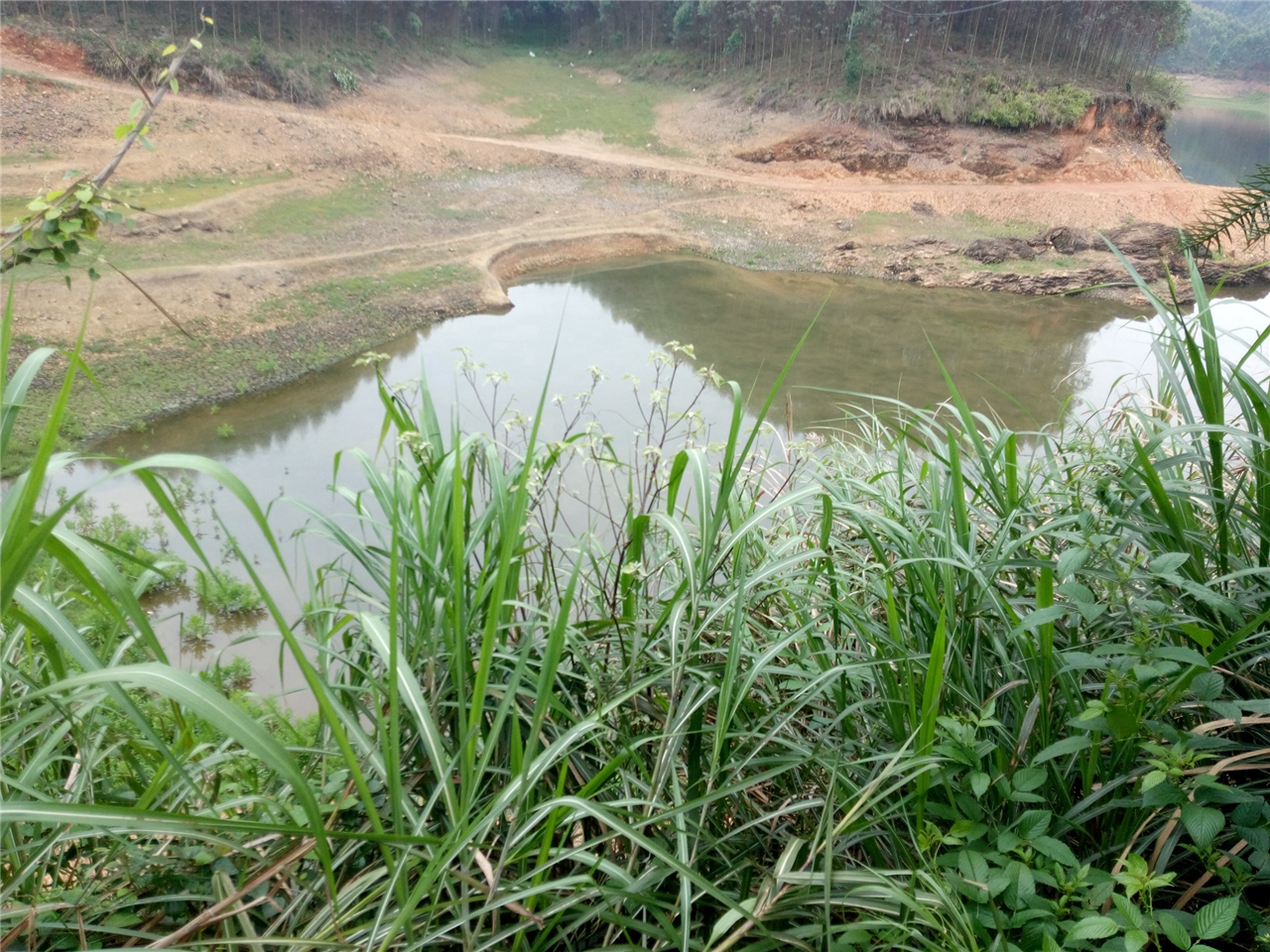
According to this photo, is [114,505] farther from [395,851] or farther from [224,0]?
[224,0]

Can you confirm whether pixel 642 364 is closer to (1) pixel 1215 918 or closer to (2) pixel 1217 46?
(1) pixel 1215 918

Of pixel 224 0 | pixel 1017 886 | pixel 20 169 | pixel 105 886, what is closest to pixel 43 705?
pixel 105 886

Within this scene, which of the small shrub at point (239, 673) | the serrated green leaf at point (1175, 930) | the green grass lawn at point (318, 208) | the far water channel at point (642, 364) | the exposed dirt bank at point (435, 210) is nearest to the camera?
the serrated green leaf at point (1175, 930)

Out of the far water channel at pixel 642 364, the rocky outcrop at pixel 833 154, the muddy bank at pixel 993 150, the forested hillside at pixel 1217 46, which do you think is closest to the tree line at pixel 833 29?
the forested hillside at pixel 1217 46

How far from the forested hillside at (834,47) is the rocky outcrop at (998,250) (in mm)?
5406

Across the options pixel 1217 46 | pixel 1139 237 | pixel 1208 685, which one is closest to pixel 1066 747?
pixel 1208 685

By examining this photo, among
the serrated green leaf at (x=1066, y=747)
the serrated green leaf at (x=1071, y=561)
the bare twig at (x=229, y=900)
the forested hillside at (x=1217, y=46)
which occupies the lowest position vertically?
the bare twig at (x=229, y=900)

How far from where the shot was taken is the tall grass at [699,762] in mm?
903

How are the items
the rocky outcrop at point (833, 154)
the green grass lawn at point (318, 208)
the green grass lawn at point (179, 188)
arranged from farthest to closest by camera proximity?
the rocky outcrop at point (833, 154) < the green grass lawn at point (318, 208) < the green grass lawn at point (179, 188)

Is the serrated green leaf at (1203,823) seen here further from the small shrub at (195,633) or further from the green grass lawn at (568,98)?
the green grass lawn at (568,98)

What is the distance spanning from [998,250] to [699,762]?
1412cm

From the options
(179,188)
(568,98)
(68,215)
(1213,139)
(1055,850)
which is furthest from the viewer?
(1213,139)

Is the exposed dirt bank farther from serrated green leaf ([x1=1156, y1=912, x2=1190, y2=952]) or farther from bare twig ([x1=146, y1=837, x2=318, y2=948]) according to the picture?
serrated green leaf ([x1=1156, y1=912, x2=1190, y2=952])

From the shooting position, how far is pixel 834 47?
18.8 m
